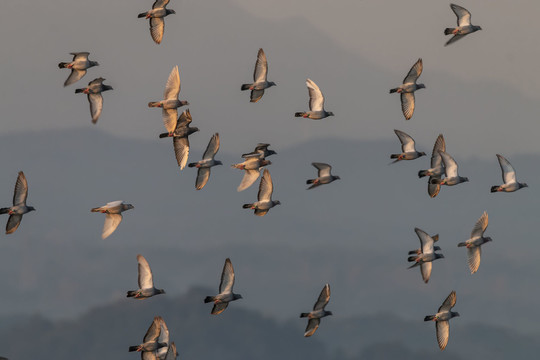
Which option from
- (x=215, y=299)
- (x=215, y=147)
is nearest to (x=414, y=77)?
(x=215, y=147)

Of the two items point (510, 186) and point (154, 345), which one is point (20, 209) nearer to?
point (154, 345)

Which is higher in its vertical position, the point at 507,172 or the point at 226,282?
the point at 507,172

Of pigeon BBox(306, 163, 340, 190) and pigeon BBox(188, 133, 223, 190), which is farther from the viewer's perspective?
pigeon BBox(188, 133, 223, 190)

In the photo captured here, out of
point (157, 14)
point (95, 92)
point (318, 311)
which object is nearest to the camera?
point (157, 14)

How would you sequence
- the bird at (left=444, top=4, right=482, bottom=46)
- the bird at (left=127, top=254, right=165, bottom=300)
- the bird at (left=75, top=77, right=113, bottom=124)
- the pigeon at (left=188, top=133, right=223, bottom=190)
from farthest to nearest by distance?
the pigeon at (left=188, top=133, right=223, bottom=190) < the bird at (left=444, top=4, right=482, bottom=46) < the bird at (left=75, top=77, right=113, bottom=124) < the bird at (left=127, top=254, right=165, bottom=300)

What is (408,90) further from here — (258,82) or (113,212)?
(113,212)

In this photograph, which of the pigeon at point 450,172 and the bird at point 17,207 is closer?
the bird at point 17,207

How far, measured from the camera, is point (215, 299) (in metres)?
115

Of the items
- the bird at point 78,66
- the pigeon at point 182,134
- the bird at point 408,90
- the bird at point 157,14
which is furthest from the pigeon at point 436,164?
the bird at point 78,66

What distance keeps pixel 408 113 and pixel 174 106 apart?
2365 centimetres

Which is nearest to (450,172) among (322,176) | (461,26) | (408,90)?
(408,90)

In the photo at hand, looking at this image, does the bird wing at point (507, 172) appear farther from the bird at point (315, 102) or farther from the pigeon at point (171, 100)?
the pigeon at point (171, 100)

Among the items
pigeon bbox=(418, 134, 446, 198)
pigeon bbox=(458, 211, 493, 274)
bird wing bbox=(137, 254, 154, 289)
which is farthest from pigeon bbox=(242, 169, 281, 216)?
pigeon bbox=(458, 211, 493, 274)

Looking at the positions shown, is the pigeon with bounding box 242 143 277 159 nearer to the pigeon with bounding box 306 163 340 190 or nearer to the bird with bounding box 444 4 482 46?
the pigeon with bounding box 306 163 340 190
